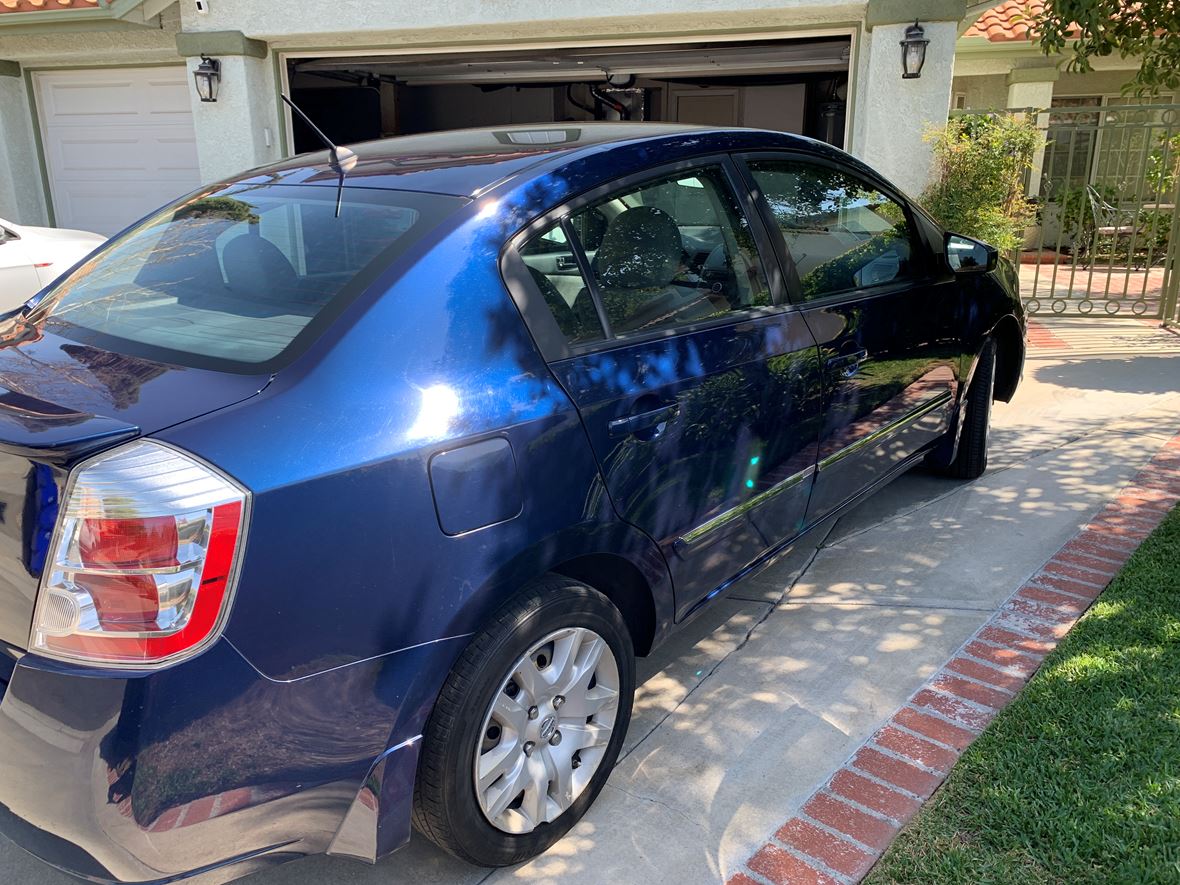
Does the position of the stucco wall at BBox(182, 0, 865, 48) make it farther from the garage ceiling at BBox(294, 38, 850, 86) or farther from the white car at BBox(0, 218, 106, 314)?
the white car at BBox(0, 218, 106, 314)

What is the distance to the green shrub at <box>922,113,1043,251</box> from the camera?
7.74 metres

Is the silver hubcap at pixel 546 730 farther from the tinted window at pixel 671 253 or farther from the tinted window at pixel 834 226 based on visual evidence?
the tinted window at pixel 834 226

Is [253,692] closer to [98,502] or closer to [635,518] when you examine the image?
[98,502]

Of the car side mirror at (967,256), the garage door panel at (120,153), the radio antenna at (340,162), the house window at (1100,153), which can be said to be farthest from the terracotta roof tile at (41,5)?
the house window at (1100,153)

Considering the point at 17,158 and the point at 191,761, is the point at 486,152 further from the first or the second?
the point at 17,158

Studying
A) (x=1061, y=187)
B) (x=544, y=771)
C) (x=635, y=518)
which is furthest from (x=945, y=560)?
(x=1061, y=187)

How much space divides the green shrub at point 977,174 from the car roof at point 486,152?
195 inches

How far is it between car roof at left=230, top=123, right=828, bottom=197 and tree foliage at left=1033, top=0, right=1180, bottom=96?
3.33m

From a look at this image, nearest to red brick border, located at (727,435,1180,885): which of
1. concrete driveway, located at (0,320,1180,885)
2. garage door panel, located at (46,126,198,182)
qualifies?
concrete driveway, located at (0,320,1180,885)

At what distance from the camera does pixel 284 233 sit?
262 centimetres

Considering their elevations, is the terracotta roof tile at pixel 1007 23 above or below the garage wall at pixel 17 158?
above

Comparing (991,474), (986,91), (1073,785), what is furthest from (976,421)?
(986,91)

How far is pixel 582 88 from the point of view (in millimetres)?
14898

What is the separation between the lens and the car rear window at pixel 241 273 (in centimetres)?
223
